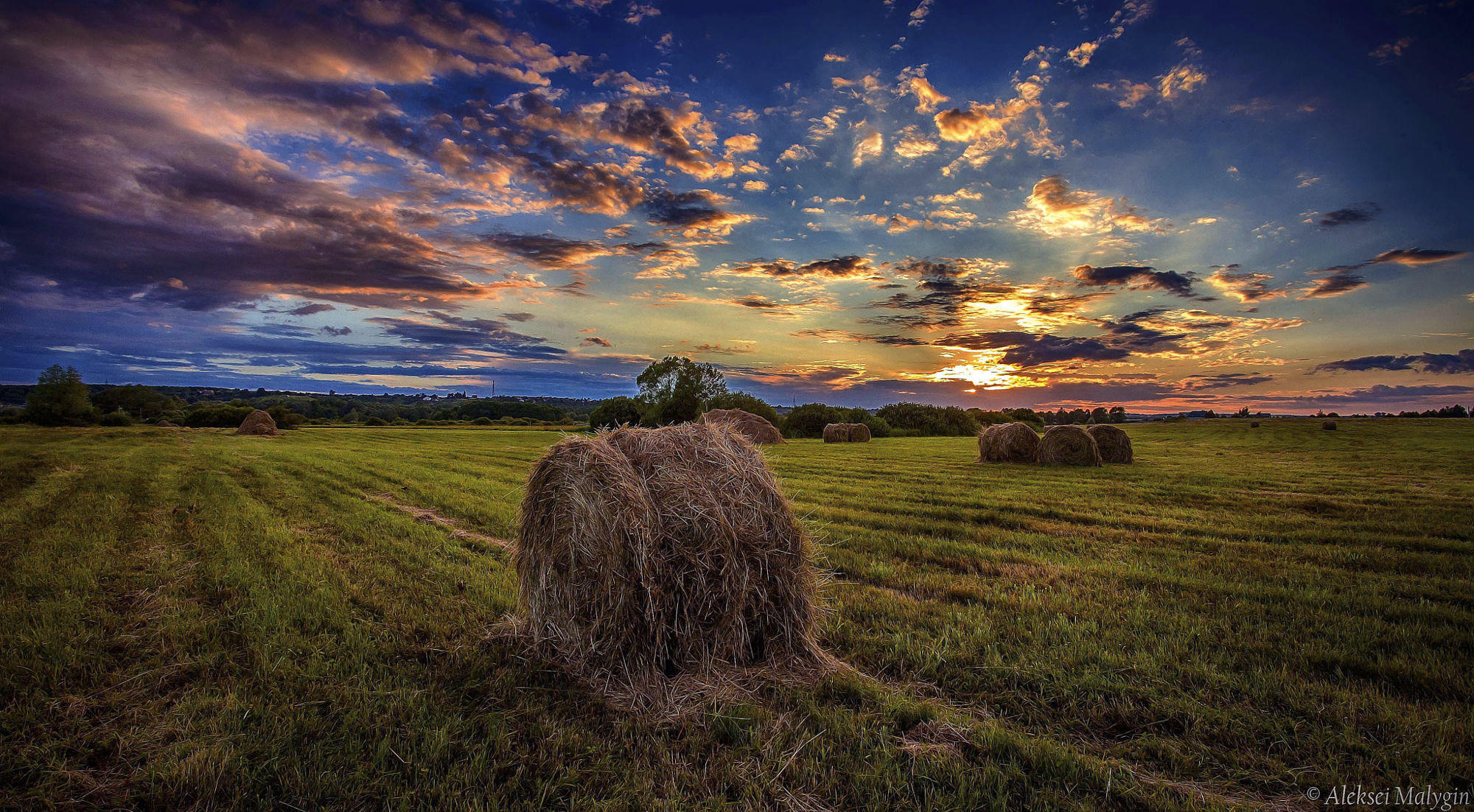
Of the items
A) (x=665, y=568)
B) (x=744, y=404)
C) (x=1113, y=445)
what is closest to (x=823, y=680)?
(x=665, y=568)

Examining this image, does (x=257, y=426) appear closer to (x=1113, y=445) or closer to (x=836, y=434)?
(x=836, y=434)

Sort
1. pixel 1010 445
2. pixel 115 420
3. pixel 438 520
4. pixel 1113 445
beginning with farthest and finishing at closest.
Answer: pixel 115 420, pixel 1113 445, pixel 1010 445, pixel 438 520

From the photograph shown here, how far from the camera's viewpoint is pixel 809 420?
5419 centimetres

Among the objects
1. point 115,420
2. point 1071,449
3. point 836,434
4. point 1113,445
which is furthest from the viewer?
point 115,420

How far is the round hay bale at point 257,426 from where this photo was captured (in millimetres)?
42250

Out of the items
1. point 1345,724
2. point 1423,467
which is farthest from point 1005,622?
point 1423,467

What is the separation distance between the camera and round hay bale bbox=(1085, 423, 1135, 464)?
21203 mm

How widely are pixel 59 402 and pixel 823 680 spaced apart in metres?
69.6

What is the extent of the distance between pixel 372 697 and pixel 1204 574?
28.2 feet

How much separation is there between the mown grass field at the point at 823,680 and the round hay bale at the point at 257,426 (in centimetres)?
4097

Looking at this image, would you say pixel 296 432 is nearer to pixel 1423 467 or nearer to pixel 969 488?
pixel 969 488

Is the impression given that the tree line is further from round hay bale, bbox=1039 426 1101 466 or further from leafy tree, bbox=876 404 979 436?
round hay bale, bbox=1039 426 1101 466

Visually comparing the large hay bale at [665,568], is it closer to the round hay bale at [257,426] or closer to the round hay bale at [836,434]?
the round hay bale at [836,434]

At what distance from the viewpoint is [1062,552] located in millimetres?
7758
